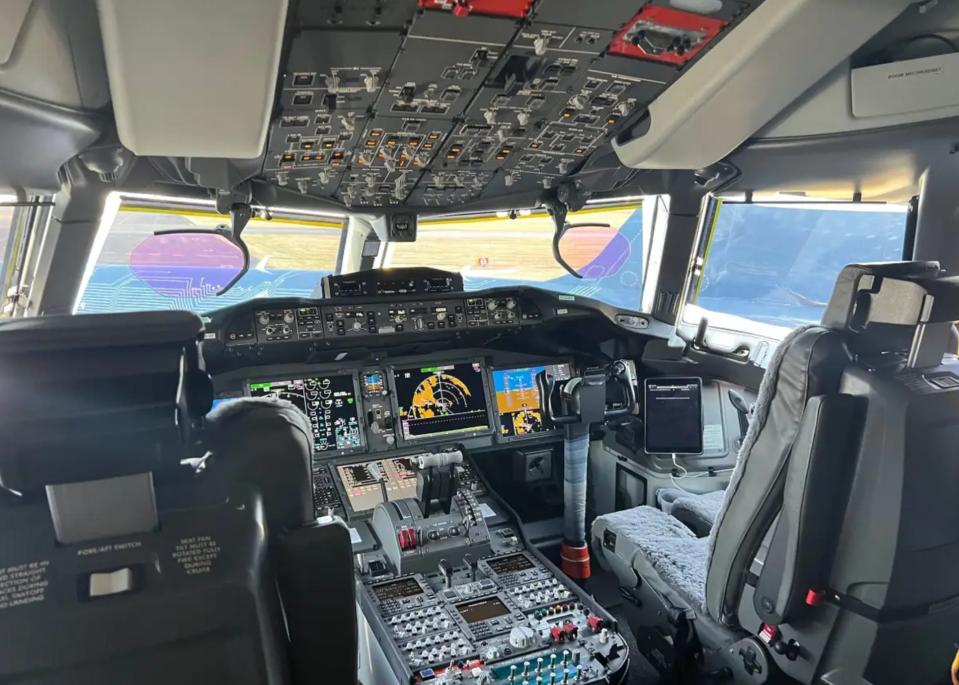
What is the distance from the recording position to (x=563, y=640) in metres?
2.53

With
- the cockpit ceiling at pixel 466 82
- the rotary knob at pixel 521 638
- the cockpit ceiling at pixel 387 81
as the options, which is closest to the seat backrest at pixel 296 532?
the cockpit ceiling at pixel 387 81

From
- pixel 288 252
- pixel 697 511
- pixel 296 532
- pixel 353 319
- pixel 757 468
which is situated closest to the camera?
pixel 296 532

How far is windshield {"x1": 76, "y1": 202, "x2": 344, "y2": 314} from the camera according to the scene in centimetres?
346

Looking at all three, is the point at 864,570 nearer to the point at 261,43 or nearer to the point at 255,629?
the point at 255,629

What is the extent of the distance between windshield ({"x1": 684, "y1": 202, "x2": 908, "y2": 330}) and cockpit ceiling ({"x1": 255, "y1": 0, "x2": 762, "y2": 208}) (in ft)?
4.17

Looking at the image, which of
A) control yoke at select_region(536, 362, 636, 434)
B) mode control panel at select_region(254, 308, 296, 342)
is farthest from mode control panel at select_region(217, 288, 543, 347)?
control yoke at select_region(536, 362, 636, 434)

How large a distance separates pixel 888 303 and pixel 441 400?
2390 millimetres

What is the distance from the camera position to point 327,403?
11.5 feet

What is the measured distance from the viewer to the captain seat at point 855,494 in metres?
1.63

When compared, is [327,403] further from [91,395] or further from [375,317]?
[91,395]

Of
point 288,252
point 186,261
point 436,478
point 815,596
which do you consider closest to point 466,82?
point 436,478

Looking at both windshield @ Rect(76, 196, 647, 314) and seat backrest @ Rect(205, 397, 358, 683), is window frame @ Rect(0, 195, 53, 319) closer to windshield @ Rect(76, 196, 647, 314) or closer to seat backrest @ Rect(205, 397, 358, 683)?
windshield @ Rect(76, 196, 647, 314)

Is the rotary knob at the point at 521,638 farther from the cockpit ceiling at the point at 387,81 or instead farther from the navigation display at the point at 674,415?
the cockpit ceiling at the point at 387,81

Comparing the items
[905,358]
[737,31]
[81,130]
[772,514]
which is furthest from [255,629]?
[737,31]
